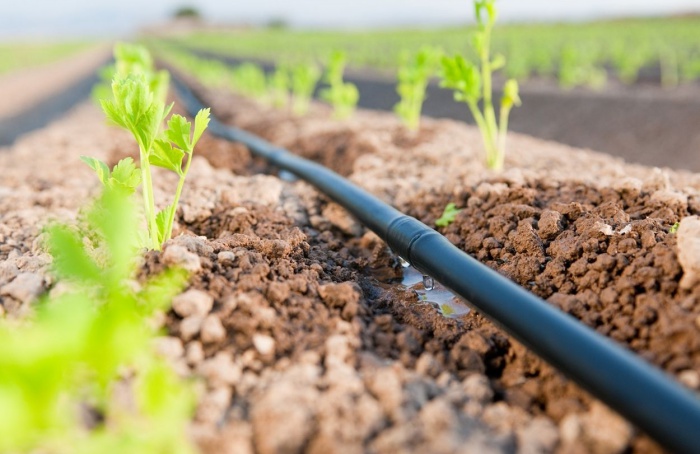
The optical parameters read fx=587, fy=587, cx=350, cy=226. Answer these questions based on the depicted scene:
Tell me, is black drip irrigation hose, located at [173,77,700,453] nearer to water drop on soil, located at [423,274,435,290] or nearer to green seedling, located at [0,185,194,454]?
water drop on soil, located at [423,274,435,290]

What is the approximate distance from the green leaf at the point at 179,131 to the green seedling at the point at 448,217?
1271 millimetres

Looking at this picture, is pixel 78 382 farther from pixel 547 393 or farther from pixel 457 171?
pixel 457 171

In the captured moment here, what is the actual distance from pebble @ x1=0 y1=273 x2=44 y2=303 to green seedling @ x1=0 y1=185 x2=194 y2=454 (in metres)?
0.13

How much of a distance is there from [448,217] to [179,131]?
1339mm

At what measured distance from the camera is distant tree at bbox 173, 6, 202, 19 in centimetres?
8386

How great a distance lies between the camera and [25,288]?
6.17 ft

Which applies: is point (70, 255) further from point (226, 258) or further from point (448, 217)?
point (448, 217)

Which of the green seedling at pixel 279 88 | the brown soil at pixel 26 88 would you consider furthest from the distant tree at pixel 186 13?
the green seedling at pixel 279 88

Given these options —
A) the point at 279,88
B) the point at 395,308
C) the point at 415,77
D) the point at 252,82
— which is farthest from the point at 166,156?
the point at 252,82

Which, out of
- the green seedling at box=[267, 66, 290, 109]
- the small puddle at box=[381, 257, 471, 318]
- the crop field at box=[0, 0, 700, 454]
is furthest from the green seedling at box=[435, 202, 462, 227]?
the green seedling at box=[267, 66, 290, 109]

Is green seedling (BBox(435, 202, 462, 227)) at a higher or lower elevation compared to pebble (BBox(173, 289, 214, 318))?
lower

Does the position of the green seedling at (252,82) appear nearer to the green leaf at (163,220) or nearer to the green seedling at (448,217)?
the green seedling at (448,217)

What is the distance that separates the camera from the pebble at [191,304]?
1.75 metres

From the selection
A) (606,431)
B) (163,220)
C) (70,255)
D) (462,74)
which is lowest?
(606,431)
